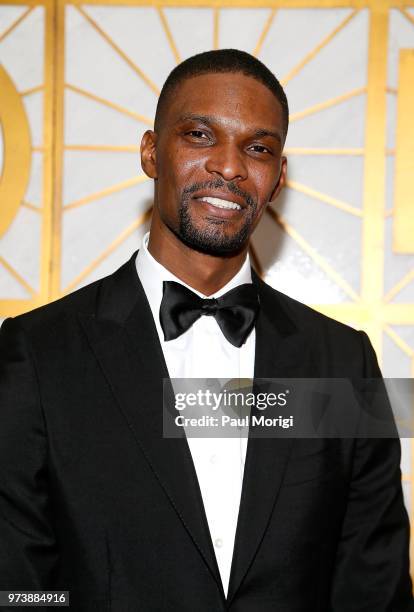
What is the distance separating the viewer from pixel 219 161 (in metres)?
1.79

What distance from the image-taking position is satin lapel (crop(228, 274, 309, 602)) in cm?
165

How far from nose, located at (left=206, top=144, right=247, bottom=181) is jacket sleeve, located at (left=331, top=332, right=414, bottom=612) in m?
0.67

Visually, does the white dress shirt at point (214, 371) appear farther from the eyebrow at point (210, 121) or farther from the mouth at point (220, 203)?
the eyebrow at point (210, 121)

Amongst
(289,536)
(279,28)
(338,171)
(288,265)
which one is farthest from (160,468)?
(279,28)

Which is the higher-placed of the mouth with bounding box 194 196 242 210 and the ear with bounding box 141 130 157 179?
the ear with bounding box 141 130 157 179

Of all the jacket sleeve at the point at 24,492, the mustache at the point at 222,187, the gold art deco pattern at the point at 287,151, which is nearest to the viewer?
the jacket sleeve at the point at 24,492

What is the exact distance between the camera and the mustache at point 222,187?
1779 mm

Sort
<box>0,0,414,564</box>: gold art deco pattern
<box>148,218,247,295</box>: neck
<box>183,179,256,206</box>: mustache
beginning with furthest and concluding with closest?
1. <box>0,0,414,564</box>: gold art deco pattern
2. <box>148,218,247,295</box>: neck
3. <box>183,179,256,206</box>: mustache

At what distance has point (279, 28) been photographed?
2771 mm

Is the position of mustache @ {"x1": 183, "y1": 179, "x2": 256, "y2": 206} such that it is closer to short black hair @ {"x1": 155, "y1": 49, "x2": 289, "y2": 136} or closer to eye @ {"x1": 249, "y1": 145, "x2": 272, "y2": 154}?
eye @ {"x1": 249, "y1": 145, "x2": 272, "y2": 154}

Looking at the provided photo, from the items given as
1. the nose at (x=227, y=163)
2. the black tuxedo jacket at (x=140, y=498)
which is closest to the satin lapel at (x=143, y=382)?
the black tuxedo jacket at (x=140, y=498)

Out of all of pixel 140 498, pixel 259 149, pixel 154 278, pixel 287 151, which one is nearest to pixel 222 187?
pixel 259 149

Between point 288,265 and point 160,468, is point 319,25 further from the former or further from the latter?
point 160,468

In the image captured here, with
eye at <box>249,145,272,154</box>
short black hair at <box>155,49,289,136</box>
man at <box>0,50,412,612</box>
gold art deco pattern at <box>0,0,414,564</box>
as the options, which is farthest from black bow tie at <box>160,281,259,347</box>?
gold art deco pattern at <box>0,0,414,564</box>
